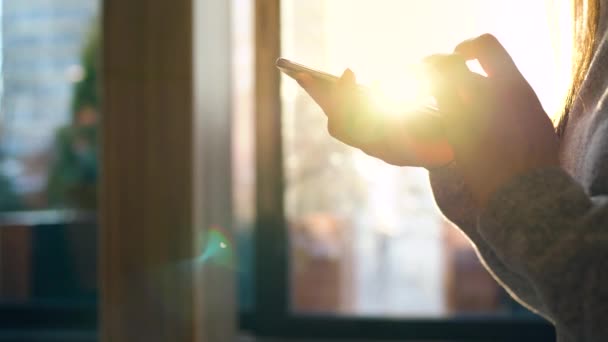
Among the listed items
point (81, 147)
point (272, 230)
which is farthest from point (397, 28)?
point (81, 147)

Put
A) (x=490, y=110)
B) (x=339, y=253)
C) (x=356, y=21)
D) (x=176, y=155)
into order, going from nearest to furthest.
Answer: (x=490, y=110) → (x=176, y=155) → (x=356, y=21) → (x=339, y=253)

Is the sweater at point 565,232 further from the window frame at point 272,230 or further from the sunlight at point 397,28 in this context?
the window frame at point 272,230

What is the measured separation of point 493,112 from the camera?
464mm

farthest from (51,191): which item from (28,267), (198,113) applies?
(198,113)

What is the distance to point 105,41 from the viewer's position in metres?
1.64

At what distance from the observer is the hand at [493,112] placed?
0.46m

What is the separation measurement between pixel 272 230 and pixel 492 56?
1.51 m

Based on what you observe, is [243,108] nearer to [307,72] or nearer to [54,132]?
[54,132]

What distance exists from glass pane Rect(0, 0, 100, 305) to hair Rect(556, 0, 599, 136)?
1.93 meters

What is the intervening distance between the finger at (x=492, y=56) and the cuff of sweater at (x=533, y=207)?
0.07 meters

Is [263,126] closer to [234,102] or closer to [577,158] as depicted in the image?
[234,102]

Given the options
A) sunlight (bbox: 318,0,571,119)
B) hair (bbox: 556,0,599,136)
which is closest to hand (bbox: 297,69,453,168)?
hair (bbox: 556,0,599,136)

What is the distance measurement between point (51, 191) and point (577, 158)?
2137 mm

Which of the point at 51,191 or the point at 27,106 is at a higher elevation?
the point at 27,106
